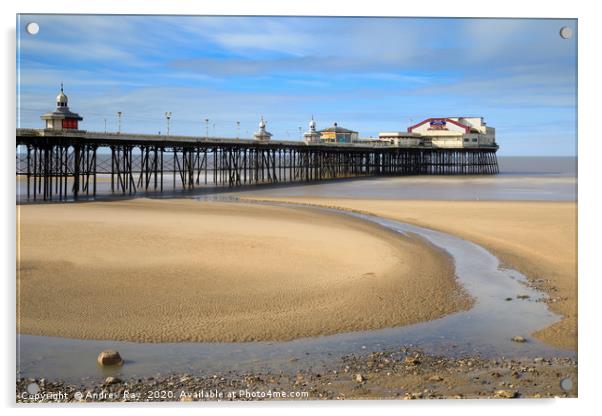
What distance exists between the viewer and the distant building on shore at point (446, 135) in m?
79.8

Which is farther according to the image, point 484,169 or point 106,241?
point 484,169

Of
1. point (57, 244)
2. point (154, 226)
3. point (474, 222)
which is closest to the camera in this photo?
point (57, 244)

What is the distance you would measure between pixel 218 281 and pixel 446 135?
2869 inches

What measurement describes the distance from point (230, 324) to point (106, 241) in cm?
673

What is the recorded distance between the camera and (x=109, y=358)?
820 cm

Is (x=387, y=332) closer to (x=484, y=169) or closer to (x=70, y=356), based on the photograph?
(x=70, y=356)

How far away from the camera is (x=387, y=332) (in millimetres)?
9609

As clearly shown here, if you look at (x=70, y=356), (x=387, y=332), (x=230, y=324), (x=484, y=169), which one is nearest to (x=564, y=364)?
(x=387, y=332)

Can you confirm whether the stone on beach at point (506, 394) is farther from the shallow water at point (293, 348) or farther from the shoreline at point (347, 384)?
the shallow water at point (293, 348)

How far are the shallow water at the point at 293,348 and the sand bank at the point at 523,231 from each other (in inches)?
18.7

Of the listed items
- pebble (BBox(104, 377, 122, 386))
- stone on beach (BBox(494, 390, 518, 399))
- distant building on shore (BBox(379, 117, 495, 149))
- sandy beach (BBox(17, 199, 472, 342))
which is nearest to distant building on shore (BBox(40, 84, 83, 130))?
sandy beach (BBox(17, 199, 472, 342))

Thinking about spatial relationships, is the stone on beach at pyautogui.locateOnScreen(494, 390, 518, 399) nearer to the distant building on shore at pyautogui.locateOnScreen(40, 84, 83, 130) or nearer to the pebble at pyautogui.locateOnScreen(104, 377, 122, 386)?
the pebble at pyautogui.locateOnScreen(104, 377, 122, 386)
